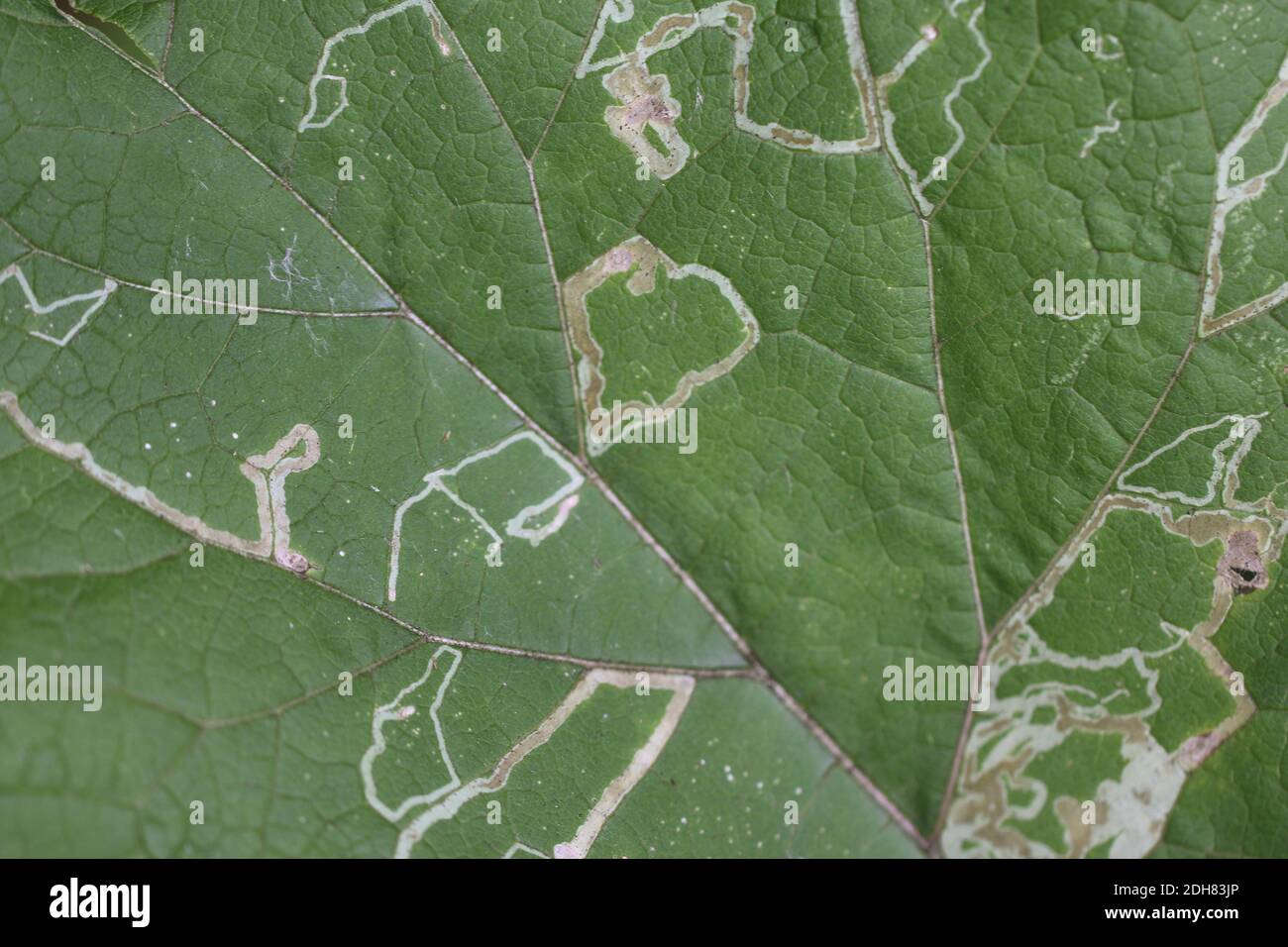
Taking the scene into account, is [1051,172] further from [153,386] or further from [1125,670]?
[153,386]

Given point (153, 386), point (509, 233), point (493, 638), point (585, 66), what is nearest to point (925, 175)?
point (585, 66)

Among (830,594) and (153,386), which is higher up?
Answer: (153,386)

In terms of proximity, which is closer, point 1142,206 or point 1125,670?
point 1142,206

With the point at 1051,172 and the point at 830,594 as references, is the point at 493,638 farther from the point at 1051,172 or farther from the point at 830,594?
the point at 1051,172

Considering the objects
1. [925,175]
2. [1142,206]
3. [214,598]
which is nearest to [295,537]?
[214,598]
